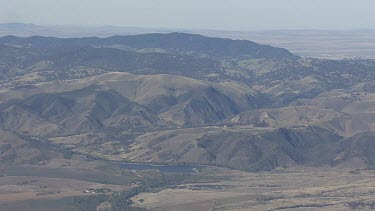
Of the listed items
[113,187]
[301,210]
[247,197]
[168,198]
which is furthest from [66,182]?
[301,210]

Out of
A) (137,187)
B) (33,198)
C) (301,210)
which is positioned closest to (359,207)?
(301,210)

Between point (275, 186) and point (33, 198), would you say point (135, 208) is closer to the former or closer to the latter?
point (33, 198)

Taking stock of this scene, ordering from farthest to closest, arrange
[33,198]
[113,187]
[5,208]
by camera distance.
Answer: [113,187] < [33,198] < [5,208]

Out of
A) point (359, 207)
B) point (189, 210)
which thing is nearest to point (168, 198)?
point (189, 210)

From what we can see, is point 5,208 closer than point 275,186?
Yes

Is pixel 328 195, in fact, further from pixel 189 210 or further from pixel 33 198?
pixel 33 198

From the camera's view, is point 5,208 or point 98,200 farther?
point 98,200

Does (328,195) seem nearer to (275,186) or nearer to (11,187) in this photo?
(275,186)

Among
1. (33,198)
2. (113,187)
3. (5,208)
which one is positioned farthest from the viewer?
(113,187)
